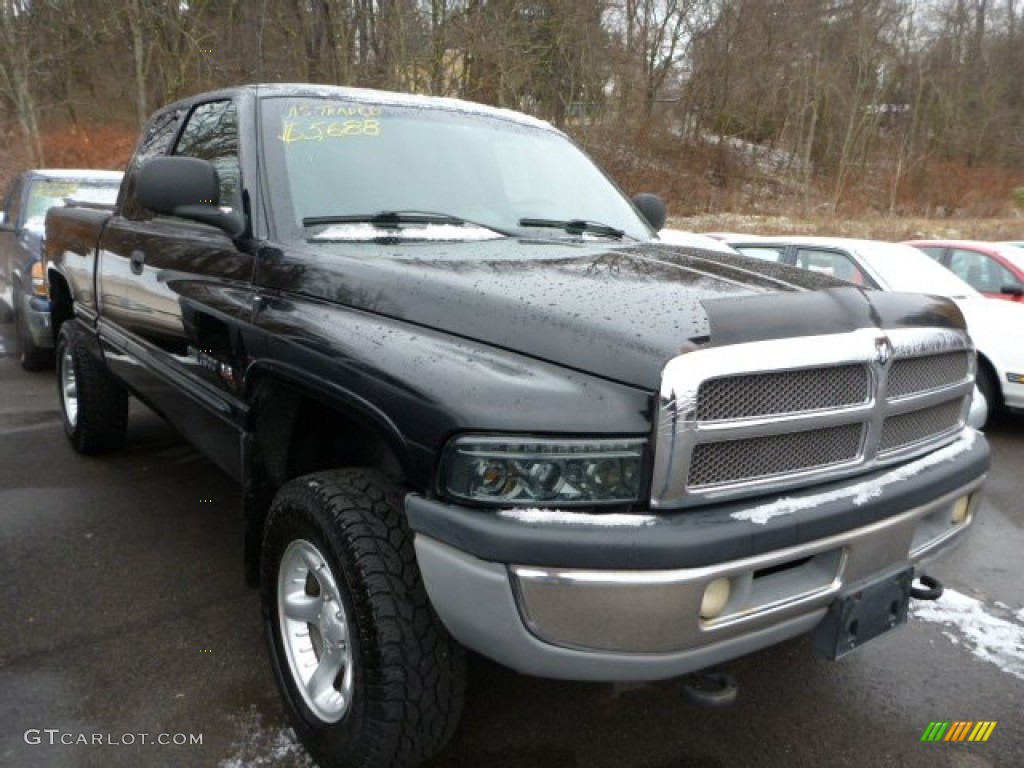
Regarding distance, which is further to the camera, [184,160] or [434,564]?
[184,160]

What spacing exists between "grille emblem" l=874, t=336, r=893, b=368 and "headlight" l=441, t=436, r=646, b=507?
0.74 meters

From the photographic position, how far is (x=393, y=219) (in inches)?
112

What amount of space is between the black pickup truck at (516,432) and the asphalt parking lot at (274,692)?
16.0 inches

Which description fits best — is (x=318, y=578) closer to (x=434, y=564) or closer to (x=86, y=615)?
(x=434, y=564)

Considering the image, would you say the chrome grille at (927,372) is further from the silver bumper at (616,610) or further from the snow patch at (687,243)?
the snow patch at (687,243)

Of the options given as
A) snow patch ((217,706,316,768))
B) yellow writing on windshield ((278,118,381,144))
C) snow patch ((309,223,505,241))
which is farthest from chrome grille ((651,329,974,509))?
yellow writing on windshield ((278,118,381,144))

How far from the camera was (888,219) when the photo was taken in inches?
1174

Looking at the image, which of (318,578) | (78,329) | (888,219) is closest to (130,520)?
(78,329)

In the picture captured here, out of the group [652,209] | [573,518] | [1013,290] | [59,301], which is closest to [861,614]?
[573,518]

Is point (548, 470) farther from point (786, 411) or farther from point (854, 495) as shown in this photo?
point (854, 495)

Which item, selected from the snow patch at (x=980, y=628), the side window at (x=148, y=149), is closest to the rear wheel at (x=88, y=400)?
the side window at (x=148, y=149)

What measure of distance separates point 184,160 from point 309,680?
174 centimetres

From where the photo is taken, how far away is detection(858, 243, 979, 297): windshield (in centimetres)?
692

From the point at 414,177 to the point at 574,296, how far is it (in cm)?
→ 117
